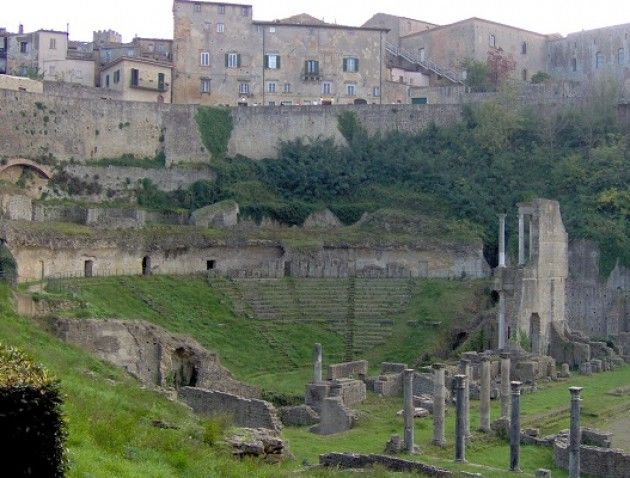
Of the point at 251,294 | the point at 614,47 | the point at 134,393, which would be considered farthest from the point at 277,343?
the point at 614,47

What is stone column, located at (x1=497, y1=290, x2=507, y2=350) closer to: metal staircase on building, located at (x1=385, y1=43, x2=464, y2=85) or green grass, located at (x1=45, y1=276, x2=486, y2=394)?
green grass, located at (x1=45, y1=276, x2=486, y2=394)

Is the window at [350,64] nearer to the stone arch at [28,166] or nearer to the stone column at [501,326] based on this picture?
the stone arch at [28,166]

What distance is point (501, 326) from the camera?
43000 millimetres

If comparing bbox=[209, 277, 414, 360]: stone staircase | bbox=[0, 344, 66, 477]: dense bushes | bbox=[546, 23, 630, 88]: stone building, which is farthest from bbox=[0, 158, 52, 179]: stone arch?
bbox=[0, 344, 66, 477]: dense bushes

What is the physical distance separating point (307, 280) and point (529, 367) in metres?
12.7

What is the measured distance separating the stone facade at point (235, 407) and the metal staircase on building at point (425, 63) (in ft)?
150

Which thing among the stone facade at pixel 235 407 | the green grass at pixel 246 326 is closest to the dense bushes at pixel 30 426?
the stone facade at pixel 235 407

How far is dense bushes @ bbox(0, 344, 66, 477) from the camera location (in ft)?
36.6

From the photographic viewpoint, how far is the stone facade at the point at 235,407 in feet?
92.3

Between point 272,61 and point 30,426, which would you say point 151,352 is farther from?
point 272,61

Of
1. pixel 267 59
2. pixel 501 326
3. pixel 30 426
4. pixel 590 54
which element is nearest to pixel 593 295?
pixel 501 326

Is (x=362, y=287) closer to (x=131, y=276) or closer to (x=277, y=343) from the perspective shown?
(x=277, y=343)

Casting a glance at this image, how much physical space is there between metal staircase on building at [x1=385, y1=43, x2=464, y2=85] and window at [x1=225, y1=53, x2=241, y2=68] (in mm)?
13205

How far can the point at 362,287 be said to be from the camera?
4803cm
